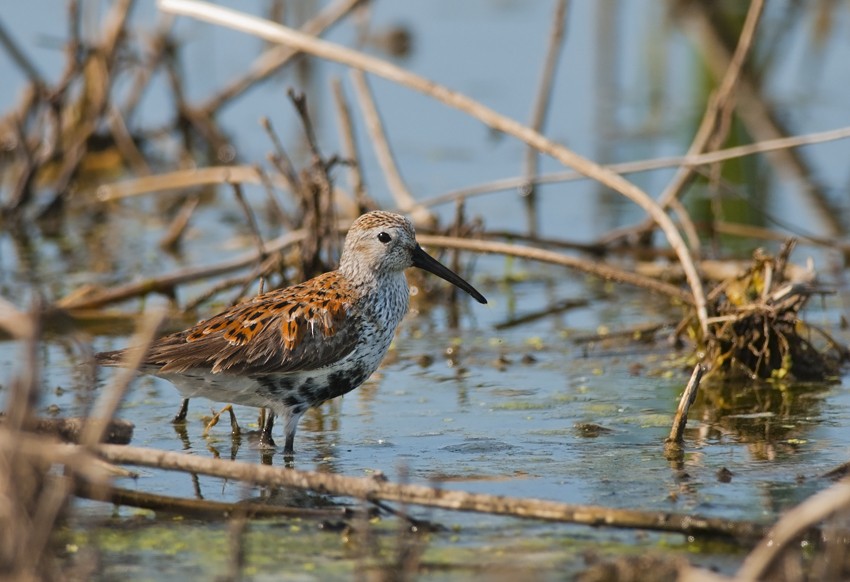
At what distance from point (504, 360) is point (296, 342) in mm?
2627

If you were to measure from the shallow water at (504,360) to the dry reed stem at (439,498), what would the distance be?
103 mm

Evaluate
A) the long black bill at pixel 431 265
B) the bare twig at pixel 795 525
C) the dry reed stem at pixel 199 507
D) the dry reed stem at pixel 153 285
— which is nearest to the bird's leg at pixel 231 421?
the long black bill at pixel 431 265

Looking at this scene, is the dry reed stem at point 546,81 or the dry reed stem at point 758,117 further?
the dry reed stem at point 758,117

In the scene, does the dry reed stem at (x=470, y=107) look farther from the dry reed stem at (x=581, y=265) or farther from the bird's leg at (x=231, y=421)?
the bird's leg at (x=231, y=421)

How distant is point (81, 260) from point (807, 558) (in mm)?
8856

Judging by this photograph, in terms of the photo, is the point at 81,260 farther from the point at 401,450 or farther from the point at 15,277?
the point at 401,450

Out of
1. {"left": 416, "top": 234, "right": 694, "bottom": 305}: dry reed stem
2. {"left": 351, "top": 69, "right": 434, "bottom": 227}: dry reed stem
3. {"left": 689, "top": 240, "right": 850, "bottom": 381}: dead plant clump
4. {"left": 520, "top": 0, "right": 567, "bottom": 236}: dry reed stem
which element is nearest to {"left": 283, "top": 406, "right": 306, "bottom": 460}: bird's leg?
{"left": 416, "top": 234, "right": 694, "bottom": 305}: dry reed stem

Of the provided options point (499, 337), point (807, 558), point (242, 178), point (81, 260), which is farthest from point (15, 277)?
point (807, 558)

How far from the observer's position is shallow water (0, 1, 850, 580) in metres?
6.11

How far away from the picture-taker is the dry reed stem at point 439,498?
579 centimetres

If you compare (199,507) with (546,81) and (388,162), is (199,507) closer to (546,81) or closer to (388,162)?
(388,162)

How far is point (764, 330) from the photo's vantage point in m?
8.81

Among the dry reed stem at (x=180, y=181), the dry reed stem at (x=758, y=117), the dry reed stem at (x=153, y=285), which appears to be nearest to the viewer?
the dry reed stem at (x=153, y=285)

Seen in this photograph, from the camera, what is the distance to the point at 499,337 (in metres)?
10.7
